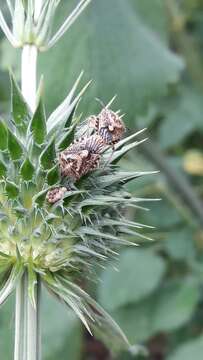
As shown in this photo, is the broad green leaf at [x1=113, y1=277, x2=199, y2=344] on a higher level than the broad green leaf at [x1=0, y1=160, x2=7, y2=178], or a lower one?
lower

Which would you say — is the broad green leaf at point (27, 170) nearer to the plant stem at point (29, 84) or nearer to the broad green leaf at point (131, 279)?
the plant stem at point (29, 84)

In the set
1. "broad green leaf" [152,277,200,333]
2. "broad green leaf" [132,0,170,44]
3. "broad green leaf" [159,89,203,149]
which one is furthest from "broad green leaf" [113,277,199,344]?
"broad green leaf" [132,0,170,44]

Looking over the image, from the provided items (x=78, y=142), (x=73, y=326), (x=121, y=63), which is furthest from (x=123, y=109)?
(x=78, y=142)

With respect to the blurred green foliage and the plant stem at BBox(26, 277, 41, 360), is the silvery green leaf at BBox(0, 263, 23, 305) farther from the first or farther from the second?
the blurred green foliage

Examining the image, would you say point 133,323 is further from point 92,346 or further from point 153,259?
point 92,346

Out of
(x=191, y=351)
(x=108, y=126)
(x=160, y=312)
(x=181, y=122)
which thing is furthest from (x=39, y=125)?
(x=181, y=122)
